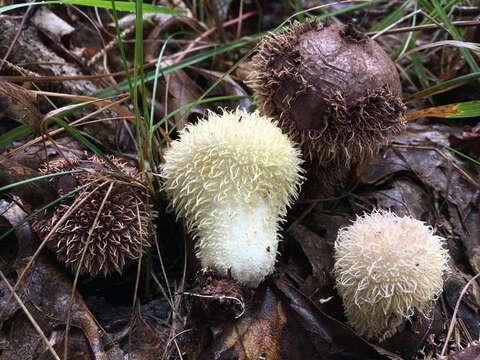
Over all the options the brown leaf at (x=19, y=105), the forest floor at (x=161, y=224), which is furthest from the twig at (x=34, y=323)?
the brown leaf at (x=19, y=105)

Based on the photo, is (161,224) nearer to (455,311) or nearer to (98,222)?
(98,222)

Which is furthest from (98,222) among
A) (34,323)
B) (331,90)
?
(331,90)

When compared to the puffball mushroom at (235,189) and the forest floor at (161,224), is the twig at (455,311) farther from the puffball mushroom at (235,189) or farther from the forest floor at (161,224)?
the puffball mushroom at (235,189)

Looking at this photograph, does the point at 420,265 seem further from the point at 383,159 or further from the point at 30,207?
the point at 30,207

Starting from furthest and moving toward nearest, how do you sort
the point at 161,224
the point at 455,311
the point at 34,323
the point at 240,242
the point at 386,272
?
the point at 161,224
the point at 455,311
the point at 240,242
the point at 386,272
the point at 34,323

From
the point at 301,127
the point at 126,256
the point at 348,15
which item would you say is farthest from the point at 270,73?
the point at 348,15
